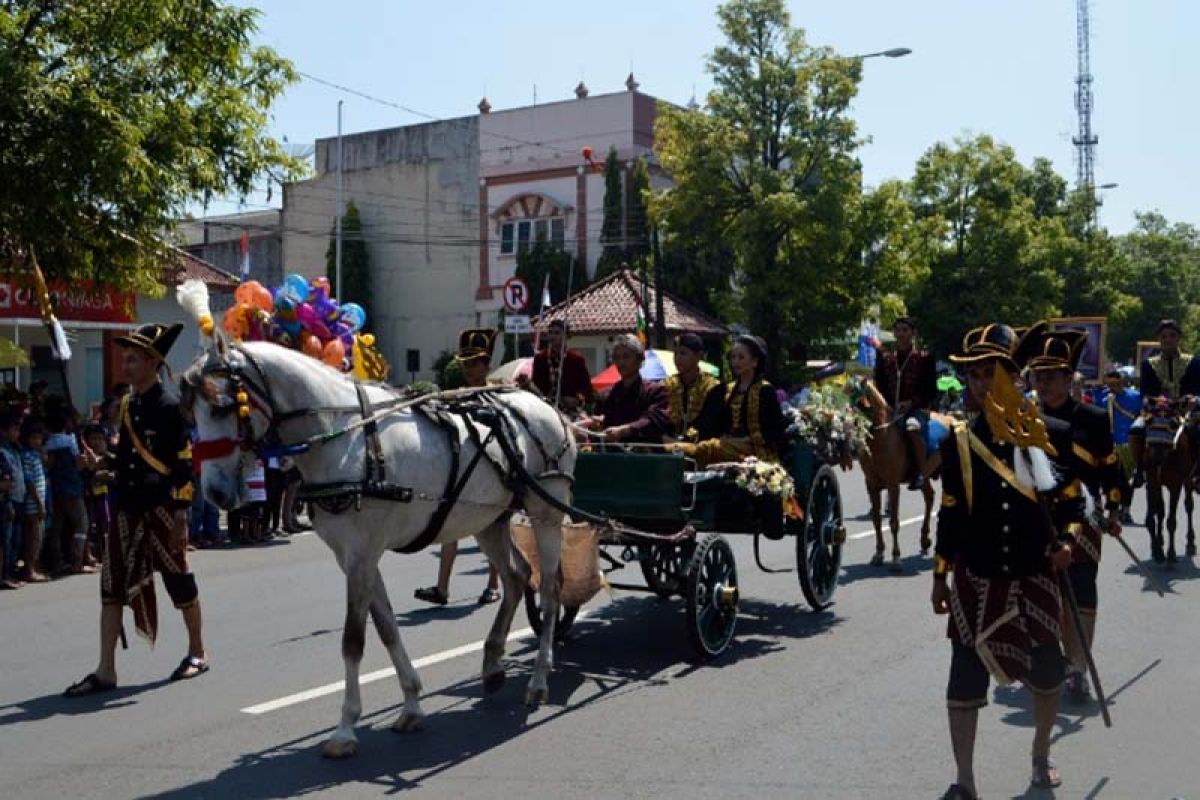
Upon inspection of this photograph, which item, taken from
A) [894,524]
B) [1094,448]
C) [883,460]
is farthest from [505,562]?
[883,460]

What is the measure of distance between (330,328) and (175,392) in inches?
51.7

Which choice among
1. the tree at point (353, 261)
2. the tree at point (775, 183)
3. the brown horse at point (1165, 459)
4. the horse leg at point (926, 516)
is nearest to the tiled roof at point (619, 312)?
the tree at point (775, 183)

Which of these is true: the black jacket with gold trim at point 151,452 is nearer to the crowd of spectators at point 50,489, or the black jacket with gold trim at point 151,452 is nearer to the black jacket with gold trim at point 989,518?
the crowd of spectators at point 50,489

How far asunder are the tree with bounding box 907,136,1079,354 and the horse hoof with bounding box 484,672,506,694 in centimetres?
4029

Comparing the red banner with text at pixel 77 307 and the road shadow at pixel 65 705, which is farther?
the red banner with text at pixel 77 307

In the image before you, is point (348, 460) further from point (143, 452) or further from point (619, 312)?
point (619, 312)

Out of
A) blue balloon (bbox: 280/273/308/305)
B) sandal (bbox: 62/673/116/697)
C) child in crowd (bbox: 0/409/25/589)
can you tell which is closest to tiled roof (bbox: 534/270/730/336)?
child in crowd (bbox: 0/409/25/589)

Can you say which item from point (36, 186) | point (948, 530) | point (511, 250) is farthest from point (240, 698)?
point (511, 250)

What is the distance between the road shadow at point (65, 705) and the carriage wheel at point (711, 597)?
11.6 feet

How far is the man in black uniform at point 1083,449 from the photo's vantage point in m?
7.00

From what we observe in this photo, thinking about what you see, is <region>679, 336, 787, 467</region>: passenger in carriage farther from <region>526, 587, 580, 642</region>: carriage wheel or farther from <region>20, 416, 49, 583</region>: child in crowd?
<region>20, 416, 49, 583</region>: child in crowd

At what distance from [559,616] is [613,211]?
3281 cm

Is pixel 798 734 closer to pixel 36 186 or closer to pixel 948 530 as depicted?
pixel 948 530

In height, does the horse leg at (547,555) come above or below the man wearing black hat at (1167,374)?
below
